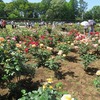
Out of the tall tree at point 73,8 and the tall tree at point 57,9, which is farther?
the tall tree at point 73,8

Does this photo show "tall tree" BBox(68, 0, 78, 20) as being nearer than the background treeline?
No

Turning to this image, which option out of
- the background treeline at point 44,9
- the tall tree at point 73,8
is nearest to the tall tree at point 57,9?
the background treeline at point 44,9

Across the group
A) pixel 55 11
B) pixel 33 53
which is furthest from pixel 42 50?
pixel 55 11

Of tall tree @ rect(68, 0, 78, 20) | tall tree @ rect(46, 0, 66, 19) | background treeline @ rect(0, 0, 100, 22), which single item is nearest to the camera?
background treeline @ rect(0, 0, 100, 22)

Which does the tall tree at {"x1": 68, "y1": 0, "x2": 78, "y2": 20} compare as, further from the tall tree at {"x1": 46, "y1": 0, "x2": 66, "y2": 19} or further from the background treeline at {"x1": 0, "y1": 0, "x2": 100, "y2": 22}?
the tall tree at {"x1": 46, "y1": 0, "x2": 66, "y2": 19}

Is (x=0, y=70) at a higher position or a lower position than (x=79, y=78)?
higher

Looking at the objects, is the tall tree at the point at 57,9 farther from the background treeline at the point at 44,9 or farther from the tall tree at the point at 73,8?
the tall tree at the point at 73,8

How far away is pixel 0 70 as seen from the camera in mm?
5852

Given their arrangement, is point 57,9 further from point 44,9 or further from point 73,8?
point 73,8

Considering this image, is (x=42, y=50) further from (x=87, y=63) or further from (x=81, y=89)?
(x=81, y=89)

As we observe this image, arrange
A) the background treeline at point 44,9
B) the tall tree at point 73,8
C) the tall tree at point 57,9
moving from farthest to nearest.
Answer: the tall tree at point 73,8 < the tall tree at point 57,9 < the background treeline at point 44,9

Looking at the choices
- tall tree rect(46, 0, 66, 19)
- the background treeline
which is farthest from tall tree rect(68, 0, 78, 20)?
tall tree rect(46, 0, 66, 19)

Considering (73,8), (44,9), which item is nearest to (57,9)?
(44,9)

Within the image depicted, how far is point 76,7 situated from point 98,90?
385 feet
